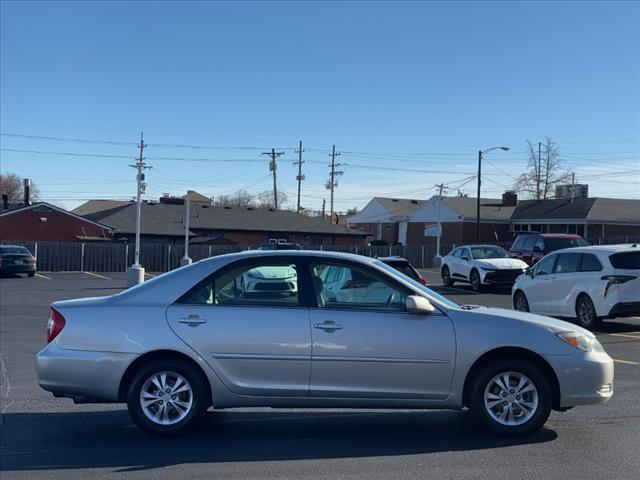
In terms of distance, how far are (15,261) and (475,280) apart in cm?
2113

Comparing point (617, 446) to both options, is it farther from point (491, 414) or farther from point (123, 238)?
point (123, 238)

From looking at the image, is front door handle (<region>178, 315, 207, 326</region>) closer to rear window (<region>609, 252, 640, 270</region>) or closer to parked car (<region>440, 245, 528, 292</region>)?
rear window (<region>609, 252, 640, 270</region>)

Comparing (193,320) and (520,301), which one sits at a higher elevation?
(193,320)

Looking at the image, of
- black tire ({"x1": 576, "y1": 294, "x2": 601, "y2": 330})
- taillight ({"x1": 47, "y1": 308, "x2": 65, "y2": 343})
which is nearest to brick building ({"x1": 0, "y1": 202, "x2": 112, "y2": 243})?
black tire ({"x1": 576, "y1": 294, "x2": 601, "y2": 330})

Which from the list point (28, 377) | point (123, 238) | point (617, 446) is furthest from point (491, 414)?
point (123, 238)

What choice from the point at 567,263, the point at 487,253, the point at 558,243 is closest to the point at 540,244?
the point at 558,243

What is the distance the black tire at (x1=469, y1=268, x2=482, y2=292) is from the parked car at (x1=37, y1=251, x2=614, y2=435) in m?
19.5

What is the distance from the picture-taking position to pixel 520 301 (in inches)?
645

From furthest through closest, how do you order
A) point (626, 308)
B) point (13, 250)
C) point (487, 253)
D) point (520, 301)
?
point (13, 250) < point (487, 253) < point (520, 301) < point (626, 308)

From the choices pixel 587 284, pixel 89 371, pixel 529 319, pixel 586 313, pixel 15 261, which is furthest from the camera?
pixel 15 261

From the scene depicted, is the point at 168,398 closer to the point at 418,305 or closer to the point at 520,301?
the point at 418,305

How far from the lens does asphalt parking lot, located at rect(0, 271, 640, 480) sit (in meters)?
5.53

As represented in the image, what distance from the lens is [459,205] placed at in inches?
2499

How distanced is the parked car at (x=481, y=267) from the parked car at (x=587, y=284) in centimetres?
909
